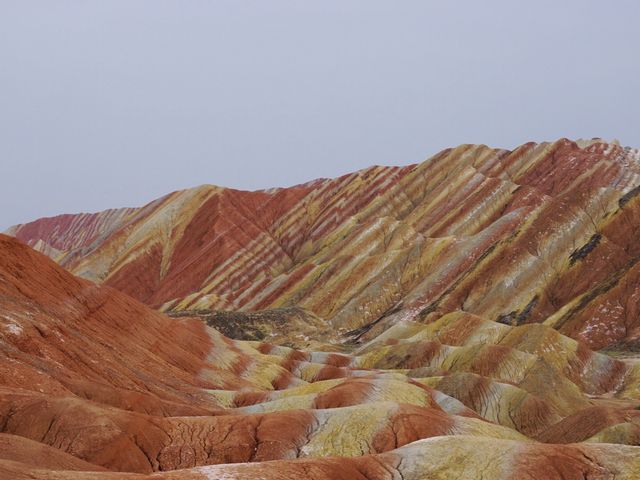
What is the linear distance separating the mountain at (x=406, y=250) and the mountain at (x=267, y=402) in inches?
863

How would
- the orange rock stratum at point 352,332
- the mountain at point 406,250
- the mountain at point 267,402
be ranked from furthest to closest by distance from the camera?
the mountain at point 406,250
the orange rock stratum at point 352,332
the mountain at point 267,402

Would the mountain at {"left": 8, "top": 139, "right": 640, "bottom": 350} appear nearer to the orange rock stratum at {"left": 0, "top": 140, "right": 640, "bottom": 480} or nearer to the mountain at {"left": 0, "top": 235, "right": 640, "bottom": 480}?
the orange rock stratum at {"left": 0, "top": 140, "right": 640, "bottom": 480}

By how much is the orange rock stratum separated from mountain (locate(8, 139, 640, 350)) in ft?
1.48

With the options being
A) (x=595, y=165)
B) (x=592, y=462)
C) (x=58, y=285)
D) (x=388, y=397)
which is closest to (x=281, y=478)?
(x=592, y=462)

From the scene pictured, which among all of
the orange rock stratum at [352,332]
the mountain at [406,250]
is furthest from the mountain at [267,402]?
the mountain at [406,250]

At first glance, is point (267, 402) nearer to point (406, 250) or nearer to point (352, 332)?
point (352, 332)

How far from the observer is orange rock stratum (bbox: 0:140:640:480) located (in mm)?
36062

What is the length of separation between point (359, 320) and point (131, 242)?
77.7 m

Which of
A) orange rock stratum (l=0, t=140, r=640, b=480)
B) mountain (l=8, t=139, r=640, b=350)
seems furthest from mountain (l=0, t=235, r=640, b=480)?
mountain (l=8, t=139, r=640, b=350)

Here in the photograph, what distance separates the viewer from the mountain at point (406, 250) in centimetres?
11231

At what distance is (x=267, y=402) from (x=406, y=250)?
8514 cm

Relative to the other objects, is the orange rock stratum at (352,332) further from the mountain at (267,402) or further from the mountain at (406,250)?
the mountain at (406,250)

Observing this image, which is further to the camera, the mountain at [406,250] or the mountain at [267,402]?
the mountain at [406,250]

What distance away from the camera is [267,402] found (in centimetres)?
5572
